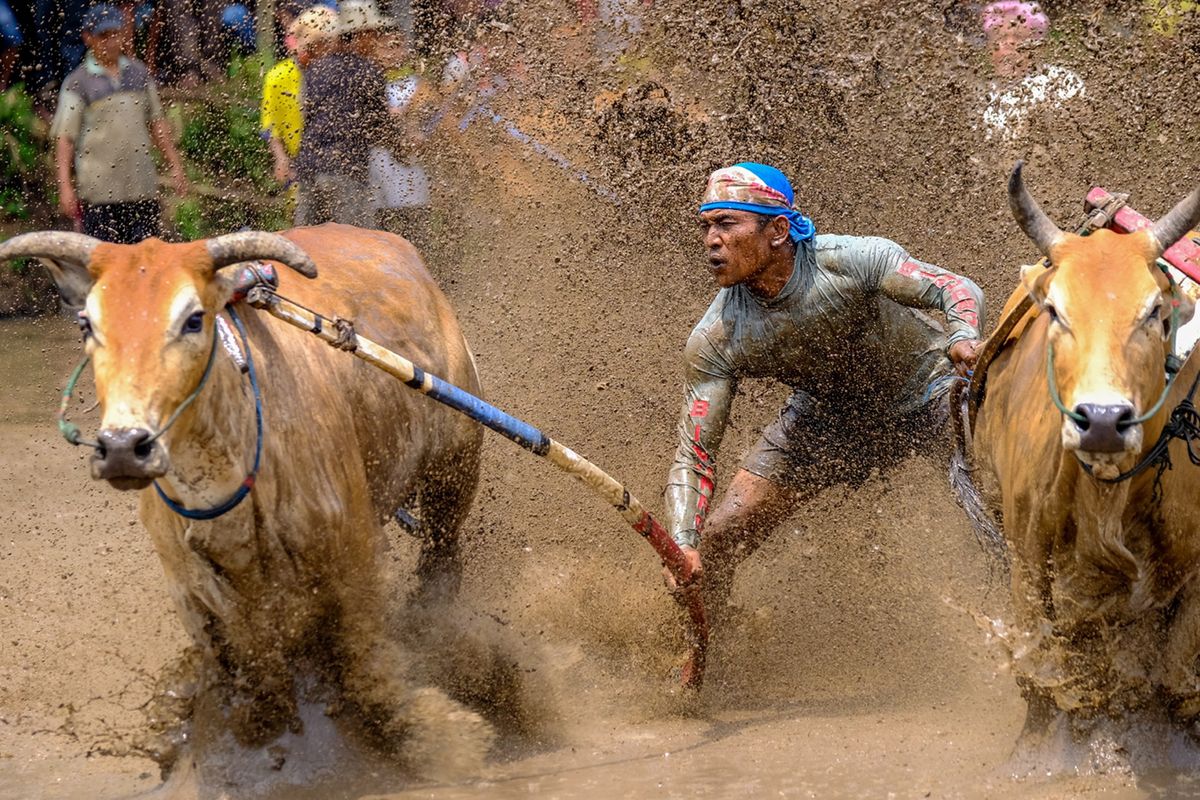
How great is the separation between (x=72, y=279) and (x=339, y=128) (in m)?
4.77

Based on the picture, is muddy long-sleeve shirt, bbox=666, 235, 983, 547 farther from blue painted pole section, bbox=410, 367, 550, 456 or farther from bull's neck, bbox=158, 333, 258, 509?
bull's neck, bbox=158, 333, 258, 509

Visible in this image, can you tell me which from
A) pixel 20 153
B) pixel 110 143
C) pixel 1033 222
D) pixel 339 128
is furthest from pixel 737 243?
pixel 20 153

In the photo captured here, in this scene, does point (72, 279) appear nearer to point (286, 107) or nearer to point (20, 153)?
point (286, 107)

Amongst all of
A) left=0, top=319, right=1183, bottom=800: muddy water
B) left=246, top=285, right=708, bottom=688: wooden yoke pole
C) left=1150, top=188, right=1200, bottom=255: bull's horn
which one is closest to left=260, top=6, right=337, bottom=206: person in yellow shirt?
left=0, top=319, right=1183, bottom=800: muddy water

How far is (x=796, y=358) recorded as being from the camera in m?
5.93

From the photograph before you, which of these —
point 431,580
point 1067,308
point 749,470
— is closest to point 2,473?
point 431,580

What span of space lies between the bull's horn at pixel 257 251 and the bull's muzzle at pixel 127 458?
1.97ft

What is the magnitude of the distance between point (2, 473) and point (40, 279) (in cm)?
259

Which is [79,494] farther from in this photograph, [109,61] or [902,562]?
[902,562]

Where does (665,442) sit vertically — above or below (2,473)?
above

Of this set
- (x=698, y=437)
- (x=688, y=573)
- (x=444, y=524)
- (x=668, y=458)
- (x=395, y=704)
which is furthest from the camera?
(x=668, y=458)

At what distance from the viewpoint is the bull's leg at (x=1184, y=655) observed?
462 cm

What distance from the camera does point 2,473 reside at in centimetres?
852

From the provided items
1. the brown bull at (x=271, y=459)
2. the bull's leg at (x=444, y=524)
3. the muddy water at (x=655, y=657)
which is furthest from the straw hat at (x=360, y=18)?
the bull's leg at (x=444, y=524)
